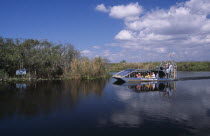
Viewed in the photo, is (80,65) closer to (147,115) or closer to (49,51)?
(49,51)

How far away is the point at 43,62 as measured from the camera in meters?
39.4

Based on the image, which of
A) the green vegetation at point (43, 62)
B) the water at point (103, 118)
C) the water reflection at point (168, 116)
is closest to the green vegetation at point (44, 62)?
the green vegetation at point (43, 62)

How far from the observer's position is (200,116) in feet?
43.3

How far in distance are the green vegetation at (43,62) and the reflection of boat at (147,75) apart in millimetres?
10208

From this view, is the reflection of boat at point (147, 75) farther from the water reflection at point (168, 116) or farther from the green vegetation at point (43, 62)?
the water reflection at point (168, 116)

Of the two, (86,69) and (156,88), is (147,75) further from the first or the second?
(86,69)

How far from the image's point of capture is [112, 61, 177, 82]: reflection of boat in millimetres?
32281

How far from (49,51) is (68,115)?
101ft

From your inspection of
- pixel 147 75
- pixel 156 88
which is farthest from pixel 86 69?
pixel 156 88

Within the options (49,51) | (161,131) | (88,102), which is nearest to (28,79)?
(49,51)

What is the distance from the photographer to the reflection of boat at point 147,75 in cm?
3228

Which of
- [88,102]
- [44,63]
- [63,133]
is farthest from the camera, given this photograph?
[44,63]

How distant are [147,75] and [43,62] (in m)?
21.1

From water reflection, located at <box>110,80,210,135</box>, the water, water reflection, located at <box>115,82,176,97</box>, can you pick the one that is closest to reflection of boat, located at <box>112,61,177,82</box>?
water reflection, located at <box>115,82,176,97</box>
